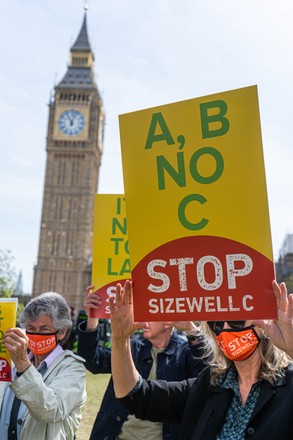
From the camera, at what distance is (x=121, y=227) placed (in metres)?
3.74

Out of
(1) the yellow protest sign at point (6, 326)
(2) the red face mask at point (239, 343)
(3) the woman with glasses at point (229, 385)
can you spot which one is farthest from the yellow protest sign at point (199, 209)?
(1) the yellow protest sign at point (6, 326)

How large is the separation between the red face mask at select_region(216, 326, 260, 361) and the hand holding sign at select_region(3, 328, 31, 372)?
2.94 ft

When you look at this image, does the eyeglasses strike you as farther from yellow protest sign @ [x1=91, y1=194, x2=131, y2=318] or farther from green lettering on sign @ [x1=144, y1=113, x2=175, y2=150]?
yellow protest sign @ [x1=91, y1=194, x2=131, y2=318]

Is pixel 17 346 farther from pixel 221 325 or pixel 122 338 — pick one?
pixel 221 325

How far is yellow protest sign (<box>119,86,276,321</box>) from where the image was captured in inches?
76.5

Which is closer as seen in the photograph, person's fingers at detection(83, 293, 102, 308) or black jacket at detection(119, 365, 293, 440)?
black jacket at detection(119, 365, 293, 440)

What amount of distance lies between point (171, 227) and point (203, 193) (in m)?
0.18

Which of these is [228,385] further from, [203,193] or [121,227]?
[121,227]

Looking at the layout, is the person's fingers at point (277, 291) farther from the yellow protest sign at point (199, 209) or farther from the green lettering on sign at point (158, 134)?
the green lettering on sign at point (158, 134)

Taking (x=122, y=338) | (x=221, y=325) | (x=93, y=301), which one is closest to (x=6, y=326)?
(x=122, y=338)

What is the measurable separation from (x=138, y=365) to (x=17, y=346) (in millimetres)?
1105

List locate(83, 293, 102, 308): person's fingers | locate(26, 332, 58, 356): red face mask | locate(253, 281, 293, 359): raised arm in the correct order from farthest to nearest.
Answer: locate(83, 293, 102, 308): person's fingers, locate(26, 332, 58, 356): red face mask, locate(253, 281, 293, 359): raised arm

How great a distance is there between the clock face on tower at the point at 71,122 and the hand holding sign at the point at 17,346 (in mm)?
54030

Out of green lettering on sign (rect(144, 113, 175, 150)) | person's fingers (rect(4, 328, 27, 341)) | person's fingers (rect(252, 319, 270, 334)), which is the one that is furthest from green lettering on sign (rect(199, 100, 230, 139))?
person's fingers (rect(4, 328, 27, 341))
